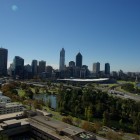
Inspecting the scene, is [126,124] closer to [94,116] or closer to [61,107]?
[94,116]

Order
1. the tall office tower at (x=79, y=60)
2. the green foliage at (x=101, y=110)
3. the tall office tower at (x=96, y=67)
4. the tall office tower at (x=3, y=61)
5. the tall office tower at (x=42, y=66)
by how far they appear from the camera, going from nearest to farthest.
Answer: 1. the green foliage at (x=101, y=110)
2. the tall office tower at (x=3, y=61)
3. the tall office tower at (x=42, y=66)
4. the tall office tower at (x=79, y=60)
5. the tall office tower at (x=96, y=67)

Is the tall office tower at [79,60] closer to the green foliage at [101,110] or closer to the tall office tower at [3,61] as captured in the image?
the tall office tower at [3,61]

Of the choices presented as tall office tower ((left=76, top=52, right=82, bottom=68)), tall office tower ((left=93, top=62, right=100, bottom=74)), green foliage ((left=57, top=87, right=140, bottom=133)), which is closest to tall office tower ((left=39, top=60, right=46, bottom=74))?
tall office tower ((left=76, top=52, right=82, bottom=68))

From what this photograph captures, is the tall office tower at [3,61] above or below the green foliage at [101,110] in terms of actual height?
above

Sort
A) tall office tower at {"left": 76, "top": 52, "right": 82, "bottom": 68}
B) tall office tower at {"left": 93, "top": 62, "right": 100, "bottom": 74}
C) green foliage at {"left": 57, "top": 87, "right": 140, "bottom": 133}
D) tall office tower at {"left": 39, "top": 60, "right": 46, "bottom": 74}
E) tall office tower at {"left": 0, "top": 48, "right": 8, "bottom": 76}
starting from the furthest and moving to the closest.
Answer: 1. tall office tower at {"left": 93, "top": 62, "right": 100, "bottom": 74}
2. tall office tower at {"left": 76, "top": 52, "right": 82, "bottom": 68}
3. tall office tower at {"left": 39, "top": 60, "right": 46, "bottom": 74}
4. tall office tower at {"left": 0, "top": 48, "right": 8, "bottom": 76}
5. green foliage at {"left": 57, "top": 87, "right": 140, "bottom": 133}

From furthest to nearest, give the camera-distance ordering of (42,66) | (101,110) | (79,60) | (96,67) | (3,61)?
Result: 1. (96,67)
2. (79,60)
3. (42,66)
4. (3,61)
5. (101,110)

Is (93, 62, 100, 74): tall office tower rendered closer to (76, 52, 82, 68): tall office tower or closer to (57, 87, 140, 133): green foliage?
(76, 52, 82, 68): tall office tower

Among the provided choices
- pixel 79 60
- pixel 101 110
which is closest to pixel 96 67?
pixel 79 60

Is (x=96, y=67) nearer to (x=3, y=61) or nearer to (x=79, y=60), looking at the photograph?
(x=79, y=60)

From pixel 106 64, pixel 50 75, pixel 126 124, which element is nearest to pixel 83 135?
pixel 126 124

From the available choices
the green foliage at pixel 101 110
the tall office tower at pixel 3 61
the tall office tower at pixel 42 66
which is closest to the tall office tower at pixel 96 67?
the tall office tower at pixel 42 66

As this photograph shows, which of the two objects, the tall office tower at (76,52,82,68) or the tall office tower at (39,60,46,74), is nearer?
the tall office tower at (39,60,46,74)
